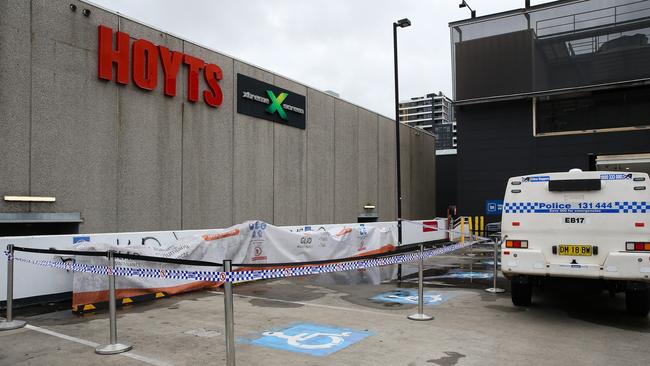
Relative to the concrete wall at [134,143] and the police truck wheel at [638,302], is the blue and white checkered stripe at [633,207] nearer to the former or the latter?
the police truck wheel at [638,302]

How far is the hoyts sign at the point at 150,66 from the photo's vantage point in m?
14.2

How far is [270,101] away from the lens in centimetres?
2073

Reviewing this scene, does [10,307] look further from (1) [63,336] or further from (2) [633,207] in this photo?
(2) [633,207]

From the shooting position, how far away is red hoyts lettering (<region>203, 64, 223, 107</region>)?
57.5 feet

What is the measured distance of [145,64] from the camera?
15.4 meters

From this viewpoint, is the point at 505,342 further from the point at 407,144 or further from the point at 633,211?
the point at 407,144

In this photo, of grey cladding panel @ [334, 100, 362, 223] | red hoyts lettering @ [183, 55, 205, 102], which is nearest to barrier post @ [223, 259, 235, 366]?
red hoyts lettering @ [183, 55, 205, 102]

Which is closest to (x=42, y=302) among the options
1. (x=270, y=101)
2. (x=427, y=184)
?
(x=270, y=101)

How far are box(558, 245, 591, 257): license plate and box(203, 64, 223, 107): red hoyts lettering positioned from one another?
12.9 m

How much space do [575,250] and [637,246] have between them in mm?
887

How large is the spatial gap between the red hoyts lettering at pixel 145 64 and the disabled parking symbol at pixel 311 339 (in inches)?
411

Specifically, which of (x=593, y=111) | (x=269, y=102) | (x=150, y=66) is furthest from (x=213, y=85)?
(x=593, y=111)

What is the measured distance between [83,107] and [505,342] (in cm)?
1219

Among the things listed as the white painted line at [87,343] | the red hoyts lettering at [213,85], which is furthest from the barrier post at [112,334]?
the red hoyts lettering at [213,85]
